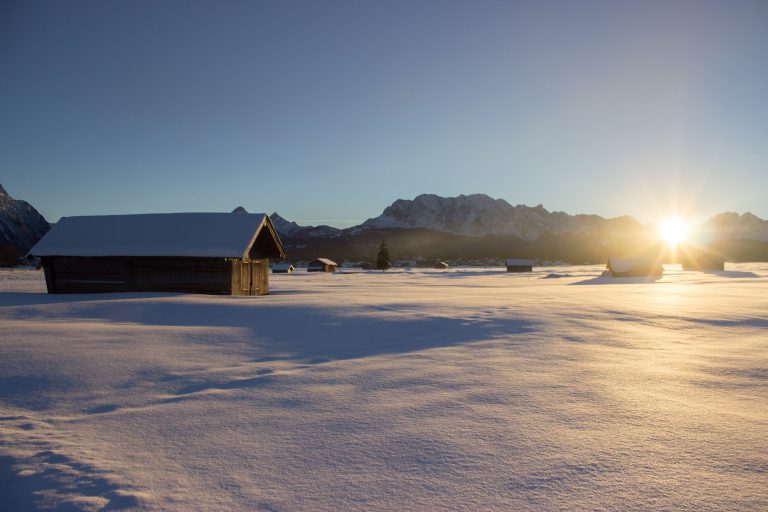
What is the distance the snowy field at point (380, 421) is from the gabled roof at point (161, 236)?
35.8 feet

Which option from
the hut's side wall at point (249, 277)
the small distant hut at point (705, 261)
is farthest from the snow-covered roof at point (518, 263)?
the hut's side wall at point (249, 277)

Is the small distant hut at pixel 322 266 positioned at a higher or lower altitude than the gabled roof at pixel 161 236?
lower

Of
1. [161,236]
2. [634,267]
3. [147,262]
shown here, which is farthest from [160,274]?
[634,267]

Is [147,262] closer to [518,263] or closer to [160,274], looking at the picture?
[160,274]

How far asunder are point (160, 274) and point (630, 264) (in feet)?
180

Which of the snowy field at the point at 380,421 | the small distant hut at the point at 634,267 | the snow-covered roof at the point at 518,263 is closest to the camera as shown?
the snowy field at the point at 380,421

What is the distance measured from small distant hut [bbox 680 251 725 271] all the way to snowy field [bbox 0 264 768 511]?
78159mm

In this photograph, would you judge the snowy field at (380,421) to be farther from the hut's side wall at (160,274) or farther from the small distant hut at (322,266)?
the small distant hut at (322,266)

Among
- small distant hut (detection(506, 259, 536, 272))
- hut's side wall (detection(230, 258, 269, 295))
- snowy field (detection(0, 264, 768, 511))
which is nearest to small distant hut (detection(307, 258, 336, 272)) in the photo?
small distant hut (detection(506, 259, 536, 272))

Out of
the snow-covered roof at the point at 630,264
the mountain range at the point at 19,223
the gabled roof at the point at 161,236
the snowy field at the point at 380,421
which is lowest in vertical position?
the snowy field at the point at 380,421

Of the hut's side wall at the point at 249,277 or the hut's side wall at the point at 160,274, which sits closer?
the hut's side wall at the point at 160,274

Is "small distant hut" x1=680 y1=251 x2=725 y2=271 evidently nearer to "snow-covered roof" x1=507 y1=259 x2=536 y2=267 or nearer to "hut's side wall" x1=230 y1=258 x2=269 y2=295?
"snow-covered roof" x1=507 y1=259 x2=536 y2=267

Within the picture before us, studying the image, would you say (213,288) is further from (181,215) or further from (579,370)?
(579,370)

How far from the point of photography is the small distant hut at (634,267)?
5266cm
